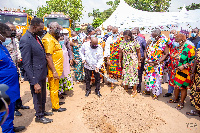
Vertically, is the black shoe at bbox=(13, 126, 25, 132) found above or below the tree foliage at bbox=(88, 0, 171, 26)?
below

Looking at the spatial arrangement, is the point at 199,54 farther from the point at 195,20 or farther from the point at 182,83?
the point at 195,20

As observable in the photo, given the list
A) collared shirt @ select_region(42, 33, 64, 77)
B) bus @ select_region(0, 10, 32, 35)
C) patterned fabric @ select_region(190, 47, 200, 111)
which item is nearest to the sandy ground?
patterned fabric @ select_region(190, 47, 200, 111)

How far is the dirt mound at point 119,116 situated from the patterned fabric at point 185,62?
95 centimetres

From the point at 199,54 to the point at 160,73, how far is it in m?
1.19

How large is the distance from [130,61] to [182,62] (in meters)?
1.32

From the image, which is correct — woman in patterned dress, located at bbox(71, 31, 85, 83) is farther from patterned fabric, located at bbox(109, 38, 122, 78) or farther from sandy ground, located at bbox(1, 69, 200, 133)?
sandy ground, located at bbox(1, 69, 200, 133)

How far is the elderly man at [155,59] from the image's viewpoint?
407cm

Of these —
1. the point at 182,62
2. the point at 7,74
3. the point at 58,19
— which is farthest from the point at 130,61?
the point at 58,19

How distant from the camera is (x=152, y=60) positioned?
418 cm

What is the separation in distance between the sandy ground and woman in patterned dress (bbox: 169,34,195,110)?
1.82 feet

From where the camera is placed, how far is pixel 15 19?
10.2m

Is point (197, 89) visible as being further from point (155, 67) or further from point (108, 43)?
point (108, 43)

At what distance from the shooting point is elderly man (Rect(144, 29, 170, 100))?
4.07 metres

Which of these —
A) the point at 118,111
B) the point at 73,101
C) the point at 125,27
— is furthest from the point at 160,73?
the point at 125,27
